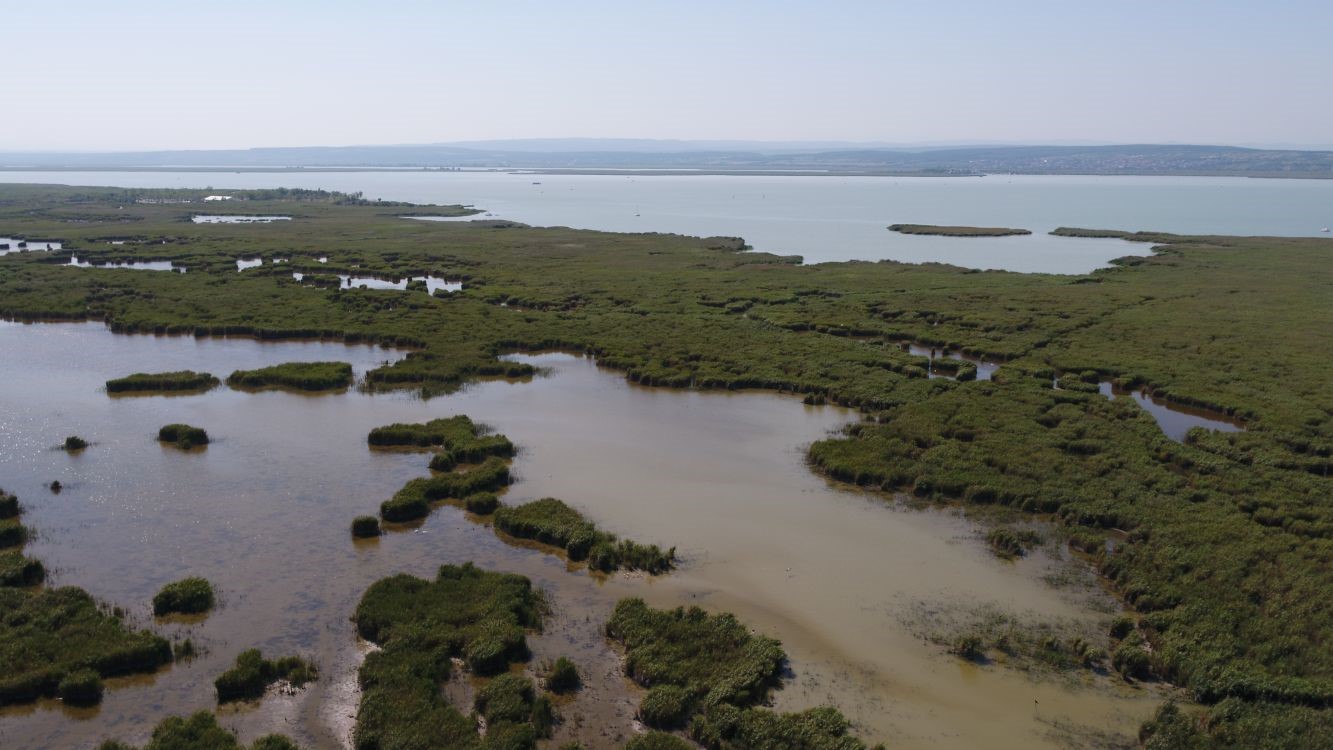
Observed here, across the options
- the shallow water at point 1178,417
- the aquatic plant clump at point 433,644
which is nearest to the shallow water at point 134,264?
the aquatic plant clump at point 433,644

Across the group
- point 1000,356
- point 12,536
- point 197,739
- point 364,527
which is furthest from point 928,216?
point 197,739

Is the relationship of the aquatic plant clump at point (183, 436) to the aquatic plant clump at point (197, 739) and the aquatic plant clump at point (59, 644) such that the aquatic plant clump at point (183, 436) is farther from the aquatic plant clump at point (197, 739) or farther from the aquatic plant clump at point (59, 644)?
the aquatic plant clump at point (197, 739)

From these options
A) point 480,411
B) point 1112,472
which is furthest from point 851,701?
point 480,411

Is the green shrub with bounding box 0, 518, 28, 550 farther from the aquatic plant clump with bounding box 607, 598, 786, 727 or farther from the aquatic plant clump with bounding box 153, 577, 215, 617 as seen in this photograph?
the aquatic plant clump with bounding box 607, 598, 786, 727

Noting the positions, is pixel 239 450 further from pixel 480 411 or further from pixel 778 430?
pixel 778 430

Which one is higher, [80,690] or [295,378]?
[295,378]

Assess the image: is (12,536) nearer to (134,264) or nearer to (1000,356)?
(1000,356)

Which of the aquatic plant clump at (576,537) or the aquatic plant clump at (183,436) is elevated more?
the aquatic plant clump at (183,436)
